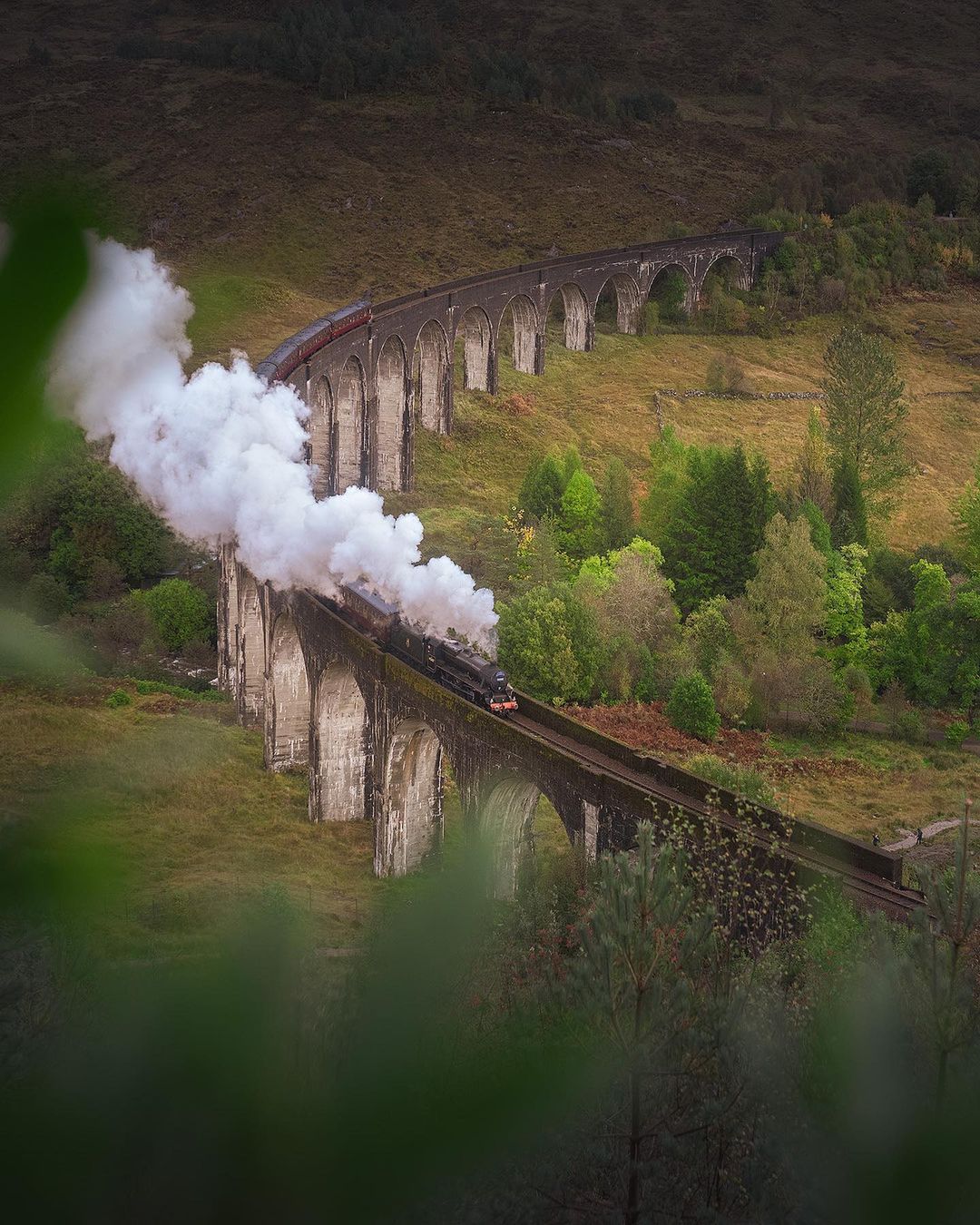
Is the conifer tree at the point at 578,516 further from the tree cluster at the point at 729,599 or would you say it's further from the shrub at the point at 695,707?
the shrub at the point at 695,707

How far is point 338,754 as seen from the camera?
4366cm

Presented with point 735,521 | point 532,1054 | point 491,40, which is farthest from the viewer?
point 491,40

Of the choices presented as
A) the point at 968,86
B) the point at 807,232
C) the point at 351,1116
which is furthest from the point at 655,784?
the point at 968,86

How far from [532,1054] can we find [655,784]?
16.7 meters

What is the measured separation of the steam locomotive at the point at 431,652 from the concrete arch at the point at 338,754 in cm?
354

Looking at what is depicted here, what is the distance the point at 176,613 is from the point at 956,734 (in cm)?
3327

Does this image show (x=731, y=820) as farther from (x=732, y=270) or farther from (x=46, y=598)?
(x=732, y=270)

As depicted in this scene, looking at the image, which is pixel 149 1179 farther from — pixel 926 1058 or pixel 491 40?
pixel 491 40

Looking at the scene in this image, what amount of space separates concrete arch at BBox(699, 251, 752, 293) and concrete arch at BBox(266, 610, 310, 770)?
230 feet

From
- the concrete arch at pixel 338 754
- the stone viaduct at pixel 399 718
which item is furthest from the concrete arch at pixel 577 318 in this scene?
the concrete arch at pixel 338 754

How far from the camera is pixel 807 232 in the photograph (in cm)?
11069

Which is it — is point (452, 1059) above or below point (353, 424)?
below

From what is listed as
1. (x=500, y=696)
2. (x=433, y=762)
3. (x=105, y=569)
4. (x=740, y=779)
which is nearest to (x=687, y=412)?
(x=105, y=569)

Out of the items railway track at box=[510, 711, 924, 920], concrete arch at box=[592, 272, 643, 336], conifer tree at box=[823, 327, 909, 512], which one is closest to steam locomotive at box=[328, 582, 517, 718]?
railway track at box=[510, 711, 924, 920]
